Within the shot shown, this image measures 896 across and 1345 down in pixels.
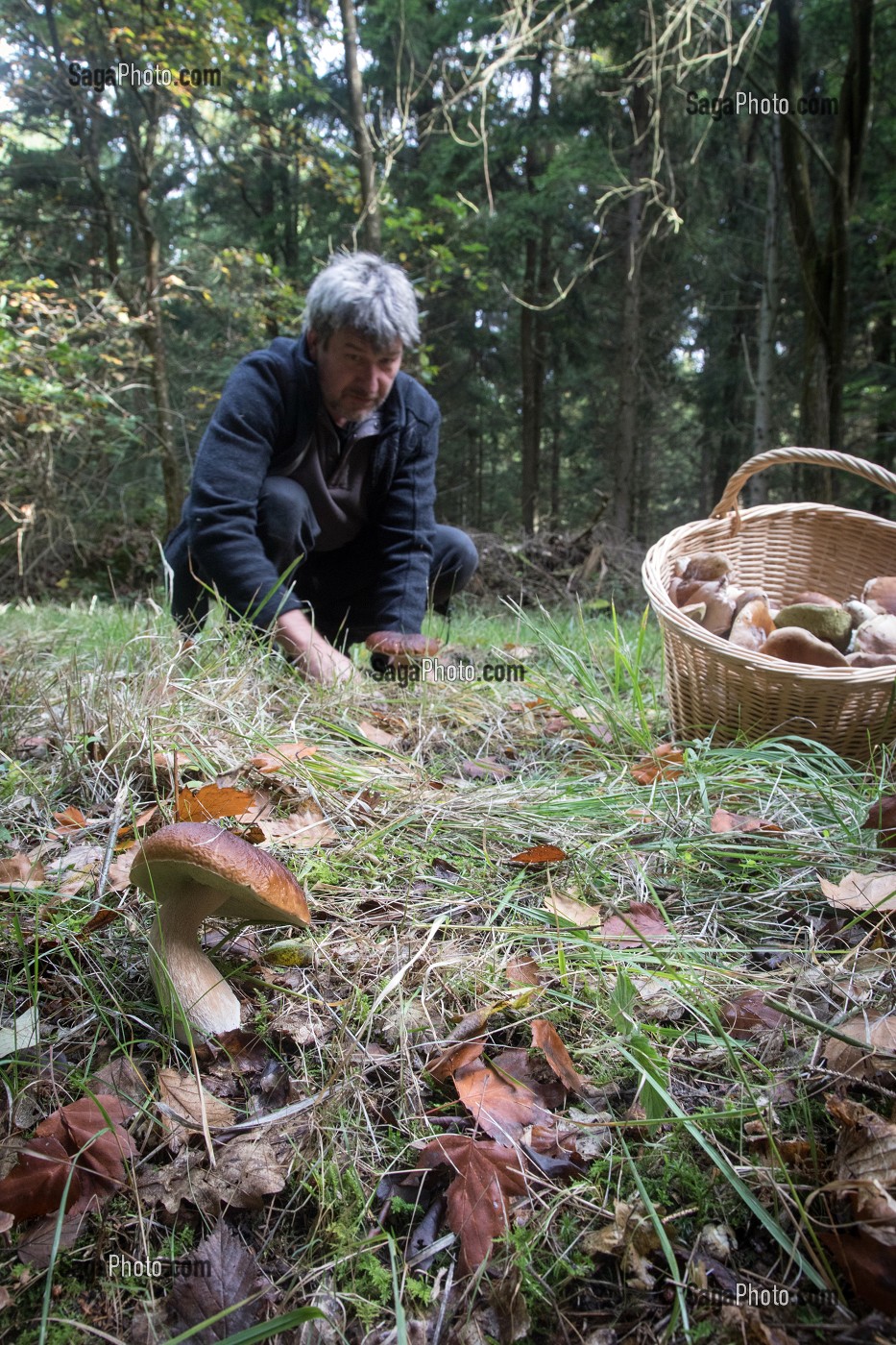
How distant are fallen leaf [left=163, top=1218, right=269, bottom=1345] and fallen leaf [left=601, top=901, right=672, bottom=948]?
0.62 m

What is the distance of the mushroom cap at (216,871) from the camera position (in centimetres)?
86

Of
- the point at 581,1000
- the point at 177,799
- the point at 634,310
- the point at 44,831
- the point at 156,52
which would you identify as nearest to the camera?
the point at 581,1000

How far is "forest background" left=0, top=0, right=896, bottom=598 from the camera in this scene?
209 inches

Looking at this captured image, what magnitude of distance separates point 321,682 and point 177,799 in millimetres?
997

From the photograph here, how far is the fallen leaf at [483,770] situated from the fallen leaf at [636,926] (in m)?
0.59

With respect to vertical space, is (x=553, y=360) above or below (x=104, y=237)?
Answer: below

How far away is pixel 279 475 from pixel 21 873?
2.07 m

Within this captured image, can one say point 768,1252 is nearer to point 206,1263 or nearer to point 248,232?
point 206,1263

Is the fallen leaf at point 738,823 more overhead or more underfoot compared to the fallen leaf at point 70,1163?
more overhead

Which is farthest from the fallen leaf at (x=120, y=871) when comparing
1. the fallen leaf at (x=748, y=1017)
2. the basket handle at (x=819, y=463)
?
the basket handle at (x=819, y=463)

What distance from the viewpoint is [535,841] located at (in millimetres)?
1439

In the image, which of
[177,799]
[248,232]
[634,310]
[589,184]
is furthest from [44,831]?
[248,232]

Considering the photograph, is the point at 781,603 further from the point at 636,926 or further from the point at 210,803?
the point at 210,803

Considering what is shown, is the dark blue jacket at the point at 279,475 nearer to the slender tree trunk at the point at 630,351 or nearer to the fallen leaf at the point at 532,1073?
the fallen leaf at the point at 532,1073
